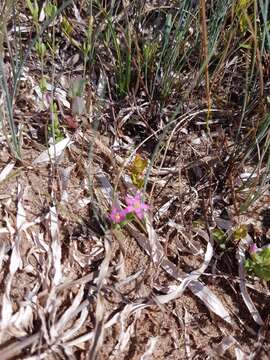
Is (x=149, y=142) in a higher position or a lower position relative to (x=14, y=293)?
higher

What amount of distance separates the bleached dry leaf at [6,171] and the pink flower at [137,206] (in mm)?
307

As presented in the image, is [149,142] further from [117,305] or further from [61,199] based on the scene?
[117,305]

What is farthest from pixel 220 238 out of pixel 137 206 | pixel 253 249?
pixel 137 206

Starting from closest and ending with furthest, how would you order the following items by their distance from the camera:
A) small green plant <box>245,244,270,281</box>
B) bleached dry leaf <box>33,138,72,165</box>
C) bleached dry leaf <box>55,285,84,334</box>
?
bleached dry leaf <box>55,285,84,334</box> → small green plant <box>245,244,270,281</box> → bleached dry leaf <box>33,138,72,165</box>

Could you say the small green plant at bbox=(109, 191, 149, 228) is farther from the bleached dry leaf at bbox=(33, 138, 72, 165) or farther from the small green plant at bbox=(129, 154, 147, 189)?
the bleached dry leaf at bbox=(33, 138, 72, 165)

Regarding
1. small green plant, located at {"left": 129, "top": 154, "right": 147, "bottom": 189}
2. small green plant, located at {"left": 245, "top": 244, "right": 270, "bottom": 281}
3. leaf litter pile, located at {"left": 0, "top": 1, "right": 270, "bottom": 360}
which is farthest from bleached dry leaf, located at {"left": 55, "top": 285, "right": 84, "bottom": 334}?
small green plant, located at {"left": 245, "top": 244, "right": 270, "bottom": 281}

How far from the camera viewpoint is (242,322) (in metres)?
1.11

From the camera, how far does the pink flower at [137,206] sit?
112cm

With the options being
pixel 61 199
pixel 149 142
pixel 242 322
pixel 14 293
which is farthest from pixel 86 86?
pixel 242 322

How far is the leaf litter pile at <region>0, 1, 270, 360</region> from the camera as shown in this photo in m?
1.04

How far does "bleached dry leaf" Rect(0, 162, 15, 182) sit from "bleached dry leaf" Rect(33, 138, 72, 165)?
0.06 metres

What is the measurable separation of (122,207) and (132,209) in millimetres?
89

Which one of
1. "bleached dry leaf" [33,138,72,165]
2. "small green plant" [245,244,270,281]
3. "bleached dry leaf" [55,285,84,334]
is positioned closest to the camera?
"bleached dry leaf" [55,285,84,334]

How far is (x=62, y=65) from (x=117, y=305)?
0.76 metres
